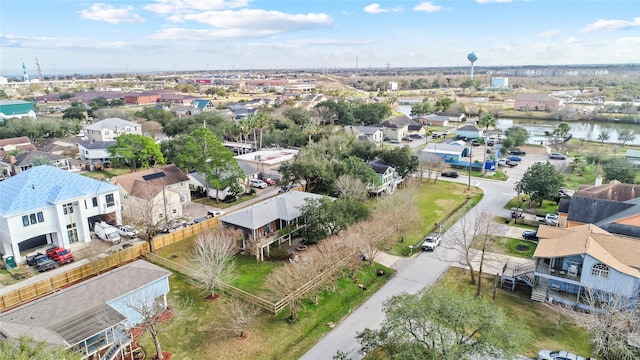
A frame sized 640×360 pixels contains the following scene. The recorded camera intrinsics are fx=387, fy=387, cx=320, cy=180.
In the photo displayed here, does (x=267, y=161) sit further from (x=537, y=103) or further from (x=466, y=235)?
(x=537, y=103)

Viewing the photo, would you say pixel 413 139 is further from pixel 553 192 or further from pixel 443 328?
pixel 443 328

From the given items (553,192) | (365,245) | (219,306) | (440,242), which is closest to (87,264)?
(219,306)

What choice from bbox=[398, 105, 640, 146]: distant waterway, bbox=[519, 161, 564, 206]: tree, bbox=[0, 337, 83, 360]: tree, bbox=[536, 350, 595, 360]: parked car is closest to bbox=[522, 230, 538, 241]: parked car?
bbox=[519, 161, 564, 206]: tree

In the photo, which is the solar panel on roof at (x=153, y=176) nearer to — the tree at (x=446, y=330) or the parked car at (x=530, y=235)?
the tree at (x=446, y=330)

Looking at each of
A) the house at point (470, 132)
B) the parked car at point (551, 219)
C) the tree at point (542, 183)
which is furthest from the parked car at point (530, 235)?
the house at point (470, 132)

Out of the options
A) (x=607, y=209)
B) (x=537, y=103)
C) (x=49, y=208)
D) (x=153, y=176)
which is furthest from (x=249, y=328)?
(x=537, y=103)

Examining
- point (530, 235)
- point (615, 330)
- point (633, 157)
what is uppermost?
point (633, 157)
